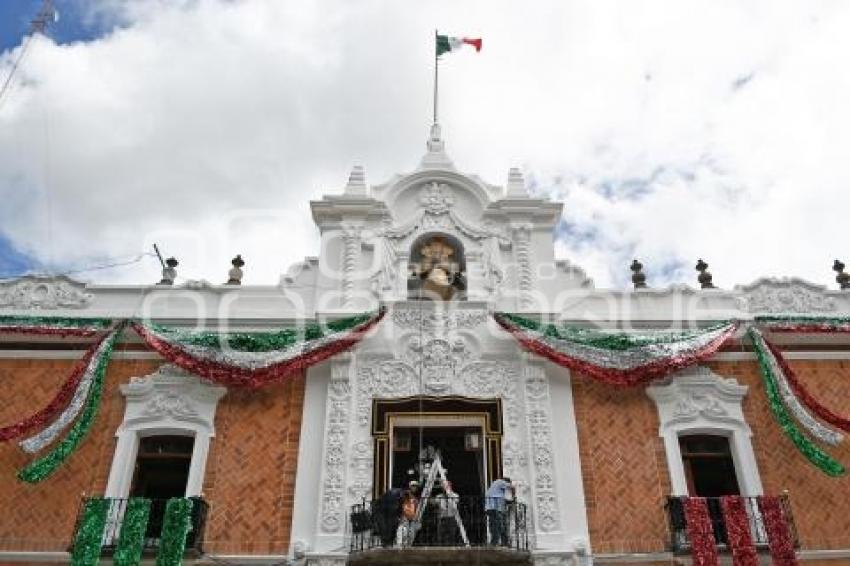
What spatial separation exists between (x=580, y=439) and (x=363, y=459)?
3580 mm

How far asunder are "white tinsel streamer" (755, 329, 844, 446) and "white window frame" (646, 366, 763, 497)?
1.93 ft

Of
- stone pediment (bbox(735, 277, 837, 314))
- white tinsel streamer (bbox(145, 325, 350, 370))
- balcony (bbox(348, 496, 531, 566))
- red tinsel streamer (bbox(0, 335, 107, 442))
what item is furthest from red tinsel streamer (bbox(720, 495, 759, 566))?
red tinsel streamer (bbox(0, 335, 107, 442))

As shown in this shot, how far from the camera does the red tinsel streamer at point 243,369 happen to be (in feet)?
41.2

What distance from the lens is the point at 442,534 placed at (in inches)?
434

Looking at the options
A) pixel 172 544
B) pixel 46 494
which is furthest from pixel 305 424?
pixel 46 494

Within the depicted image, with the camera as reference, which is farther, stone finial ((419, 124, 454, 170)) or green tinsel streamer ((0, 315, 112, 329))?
stone finial ((419, 124, 454, 170))

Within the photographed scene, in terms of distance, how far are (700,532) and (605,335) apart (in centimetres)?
361

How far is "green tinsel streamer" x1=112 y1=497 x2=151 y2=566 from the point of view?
11.0 m

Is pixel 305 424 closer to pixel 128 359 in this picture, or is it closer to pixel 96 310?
pixel 128 359

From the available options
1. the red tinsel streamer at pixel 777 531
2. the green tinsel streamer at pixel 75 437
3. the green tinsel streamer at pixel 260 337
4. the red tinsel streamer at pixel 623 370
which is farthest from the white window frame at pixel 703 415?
the green tinsel streamer at pixel 75 437

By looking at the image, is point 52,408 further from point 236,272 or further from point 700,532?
point 700,532

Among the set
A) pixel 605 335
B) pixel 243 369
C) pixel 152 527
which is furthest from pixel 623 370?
pixel 152 527

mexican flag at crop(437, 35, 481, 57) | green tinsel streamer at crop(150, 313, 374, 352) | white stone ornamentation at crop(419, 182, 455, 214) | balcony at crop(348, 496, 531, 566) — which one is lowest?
balcony at crop(348, 496, 531, 566)

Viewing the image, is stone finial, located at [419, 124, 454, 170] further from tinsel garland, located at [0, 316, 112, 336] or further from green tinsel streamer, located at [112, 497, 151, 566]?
green tinsel streamer, located at [112, 497, 151, 566]
